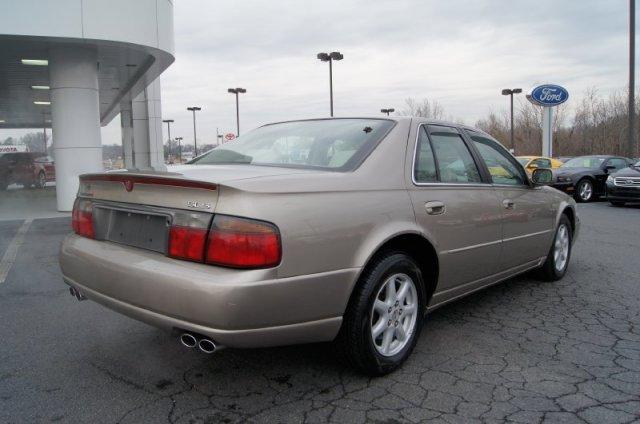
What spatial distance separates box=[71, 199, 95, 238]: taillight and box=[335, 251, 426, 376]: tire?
1679mm

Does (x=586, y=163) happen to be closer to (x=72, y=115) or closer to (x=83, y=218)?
(x=72, y=115)

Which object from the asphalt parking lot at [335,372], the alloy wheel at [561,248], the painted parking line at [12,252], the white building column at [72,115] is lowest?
the asphalt parking lot at [335,372]

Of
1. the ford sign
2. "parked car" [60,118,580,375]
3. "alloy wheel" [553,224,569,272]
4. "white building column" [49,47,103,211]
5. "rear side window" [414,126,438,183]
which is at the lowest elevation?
"alloy wheel" [553,224,569,272]

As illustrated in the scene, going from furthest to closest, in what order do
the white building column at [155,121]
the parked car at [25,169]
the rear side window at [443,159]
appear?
the parked car at [25,169]
the white building column at [155,121]
the rear side window at [443,159]

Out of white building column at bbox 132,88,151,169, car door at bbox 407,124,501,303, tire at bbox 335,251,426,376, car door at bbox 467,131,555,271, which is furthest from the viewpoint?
white building column at bbox 132,88,151,169

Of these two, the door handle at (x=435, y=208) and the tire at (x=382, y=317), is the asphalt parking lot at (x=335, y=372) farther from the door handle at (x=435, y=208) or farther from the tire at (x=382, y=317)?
the door handle at (x=435, y=208)

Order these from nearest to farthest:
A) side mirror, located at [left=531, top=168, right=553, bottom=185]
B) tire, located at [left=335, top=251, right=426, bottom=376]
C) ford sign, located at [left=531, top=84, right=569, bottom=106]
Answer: tire, located at [left=335, top=251, right=426, bottom=376], side mirror, located at [left=531, top=168, right=553, bottom=185], ford sign, located at [left=531, top=84, right=569, bottom=106]

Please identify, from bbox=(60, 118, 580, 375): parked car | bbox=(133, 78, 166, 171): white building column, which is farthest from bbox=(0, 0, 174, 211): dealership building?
bbox=(60, 118, 580, 375): parked car

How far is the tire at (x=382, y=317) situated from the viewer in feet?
9.46

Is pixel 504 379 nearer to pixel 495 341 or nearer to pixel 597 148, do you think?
pixel 495 341

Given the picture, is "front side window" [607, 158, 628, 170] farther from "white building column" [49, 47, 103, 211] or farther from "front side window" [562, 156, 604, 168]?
"white building column" [49, 47, 103, 211]

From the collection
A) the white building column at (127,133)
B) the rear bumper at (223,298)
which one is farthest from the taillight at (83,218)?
the white building column at (127,133)

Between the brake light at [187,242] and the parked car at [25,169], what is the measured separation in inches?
903

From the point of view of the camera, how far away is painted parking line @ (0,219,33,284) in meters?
5.97
